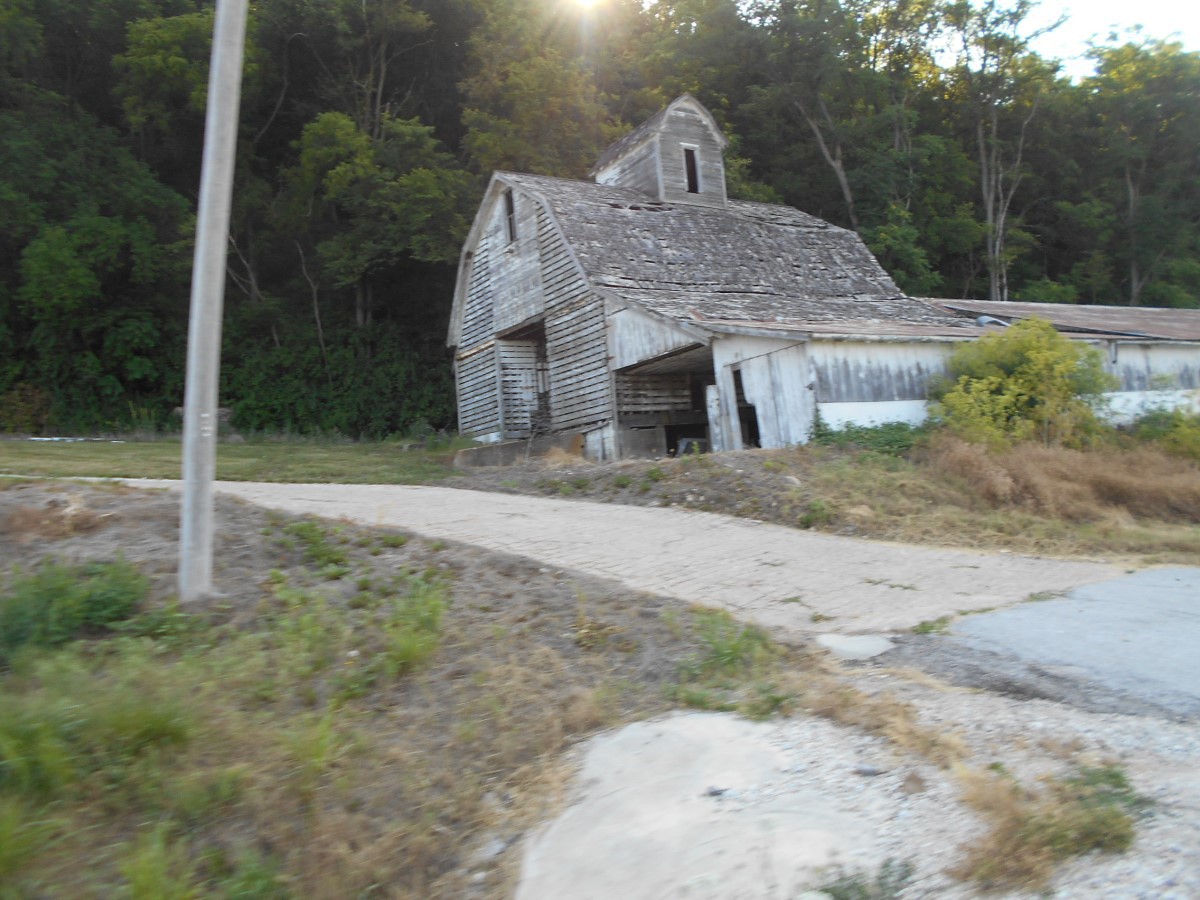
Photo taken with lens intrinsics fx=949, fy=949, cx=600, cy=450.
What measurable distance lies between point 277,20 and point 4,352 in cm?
1419

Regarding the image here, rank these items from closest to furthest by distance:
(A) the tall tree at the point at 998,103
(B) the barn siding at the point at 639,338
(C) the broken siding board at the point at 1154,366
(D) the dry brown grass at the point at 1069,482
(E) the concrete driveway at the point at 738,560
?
(E) the concrete driveway at the point at 738,560 → (D) the dry brown grass at the point at 1069,482 → (B) the barn siding at the point at 639,338 → (C) the broken siding board at the point at 1154,366 → (A) the tall tree at the point at 998,103

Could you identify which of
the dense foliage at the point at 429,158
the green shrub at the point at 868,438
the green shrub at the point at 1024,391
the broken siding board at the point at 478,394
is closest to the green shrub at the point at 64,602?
the green shrub at the point at 868,438

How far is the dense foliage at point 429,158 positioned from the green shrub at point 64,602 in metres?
24.3

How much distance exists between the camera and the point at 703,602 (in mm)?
8047

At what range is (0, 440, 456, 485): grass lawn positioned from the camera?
14.8 meters

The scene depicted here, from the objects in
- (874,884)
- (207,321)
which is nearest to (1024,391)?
(207,321)

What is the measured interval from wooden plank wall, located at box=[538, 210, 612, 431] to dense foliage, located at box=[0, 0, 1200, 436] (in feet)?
29.0

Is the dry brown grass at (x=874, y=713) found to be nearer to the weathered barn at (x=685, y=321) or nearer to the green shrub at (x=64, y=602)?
the green shrub at (x=64, y=602)

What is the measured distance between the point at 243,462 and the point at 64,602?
13086 millimetres

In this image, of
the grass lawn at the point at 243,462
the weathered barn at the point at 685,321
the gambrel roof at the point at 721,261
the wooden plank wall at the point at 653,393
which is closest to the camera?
the grass lawn at the point at 243,462

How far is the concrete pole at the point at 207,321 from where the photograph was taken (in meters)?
6.25

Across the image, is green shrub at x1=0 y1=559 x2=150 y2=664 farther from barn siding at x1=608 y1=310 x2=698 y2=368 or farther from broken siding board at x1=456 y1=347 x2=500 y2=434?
broken siding board at x1=456 y1=347 x2=500 y2=434

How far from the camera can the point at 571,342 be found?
21516 mm

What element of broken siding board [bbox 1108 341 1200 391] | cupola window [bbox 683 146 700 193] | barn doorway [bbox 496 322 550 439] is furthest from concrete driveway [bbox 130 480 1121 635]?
cupola window [bbox 683 146 700 193]
